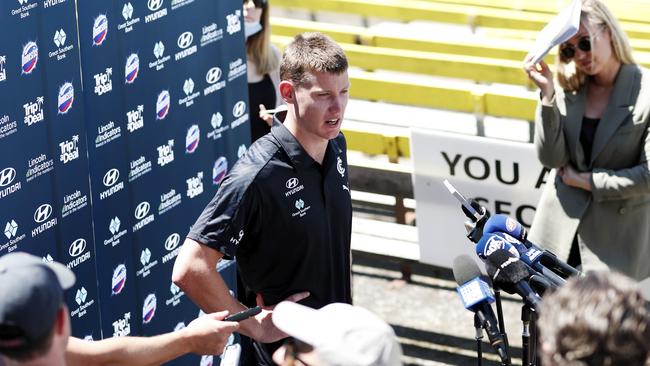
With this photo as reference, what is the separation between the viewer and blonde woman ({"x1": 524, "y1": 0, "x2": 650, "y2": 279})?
21.1ft

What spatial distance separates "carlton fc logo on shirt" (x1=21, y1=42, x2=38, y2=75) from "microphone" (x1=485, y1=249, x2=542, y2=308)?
2.23 meters

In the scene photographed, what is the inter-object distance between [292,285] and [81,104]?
4.38 feet

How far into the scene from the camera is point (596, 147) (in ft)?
21.5

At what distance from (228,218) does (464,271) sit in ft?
3.56

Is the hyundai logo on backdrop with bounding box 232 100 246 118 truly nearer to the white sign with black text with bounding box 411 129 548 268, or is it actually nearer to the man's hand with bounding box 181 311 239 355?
the white sign with black text with bounding box 411 129 548 268

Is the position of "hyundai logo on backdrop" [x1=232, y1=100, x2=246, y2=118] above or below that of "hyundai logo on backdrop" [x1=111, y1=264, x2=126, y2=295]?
above

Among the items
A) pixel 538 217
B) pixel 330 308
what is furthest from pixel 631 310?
pixel 538 217

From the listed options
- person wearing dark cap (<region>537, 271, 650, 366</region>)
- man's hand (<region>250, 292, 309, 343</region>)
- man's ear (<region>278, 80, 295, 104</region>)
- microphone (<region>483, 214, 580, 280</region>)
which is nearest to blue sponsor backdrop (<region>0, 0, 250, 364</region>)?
man's ear (<region>278, 80, 295, 104</region>)

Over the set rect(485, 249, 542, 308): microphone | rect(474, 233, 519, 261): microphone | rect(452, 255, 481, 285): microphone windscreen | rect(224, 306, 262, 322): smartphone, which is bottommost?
rect(224, 306, 262, 322): smartphone

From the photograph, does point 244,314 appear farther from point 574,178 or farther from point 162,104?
point 574,178

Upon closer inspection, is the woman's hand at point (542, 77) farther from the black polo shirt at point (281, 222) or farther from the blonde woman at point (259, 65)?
the blonde woman at point (259, 65)

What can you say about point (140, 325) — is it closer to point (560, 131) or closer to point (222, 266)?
point (222, 266)

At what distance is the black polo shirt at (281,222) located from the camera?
514 cm

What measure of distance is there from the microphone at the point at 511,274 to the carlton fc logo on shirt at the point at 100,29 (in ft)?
7.42
